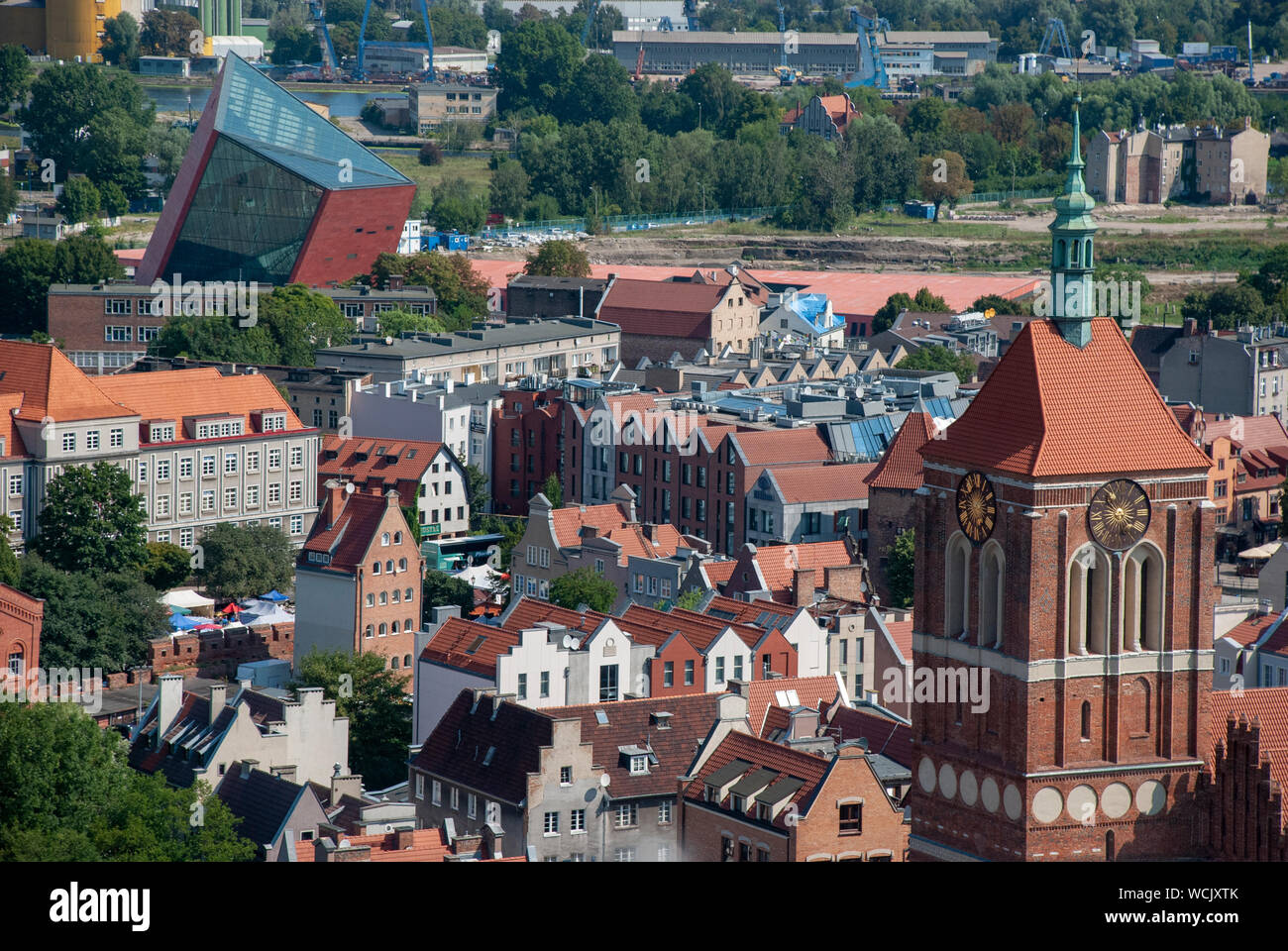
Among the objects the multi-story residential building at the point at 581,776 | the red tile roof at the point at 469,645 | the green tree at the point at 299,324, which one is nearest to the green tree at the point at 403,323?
the green tree at the point at 299,324

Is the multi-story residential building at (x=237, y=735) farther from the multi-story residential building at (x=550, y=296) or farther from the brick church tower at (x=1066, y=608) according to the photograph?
the multi-story residential building at (x=550, y=296)

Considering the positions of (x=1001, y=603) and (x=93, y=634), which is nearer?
(x=1001, y=603)

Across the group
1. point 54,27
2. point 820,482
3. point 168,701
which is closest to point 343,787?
point 168,701

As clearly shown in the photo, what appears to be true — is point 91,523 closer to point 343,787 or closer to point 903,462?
point 903,462

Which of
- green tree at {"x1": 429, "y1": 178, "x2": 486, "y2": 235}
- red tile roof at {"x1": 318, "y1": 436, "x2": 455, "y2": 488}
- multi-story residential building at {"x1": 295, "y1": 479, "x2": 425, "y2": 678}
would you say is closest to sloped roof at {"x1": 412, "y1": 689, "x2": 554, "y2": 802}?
multi-story residential building at {"x1": 295, "y1": 479, "x2": 425, "y2": 678}

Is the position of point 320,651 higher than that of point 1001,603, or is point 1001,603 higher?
point 1001,603
